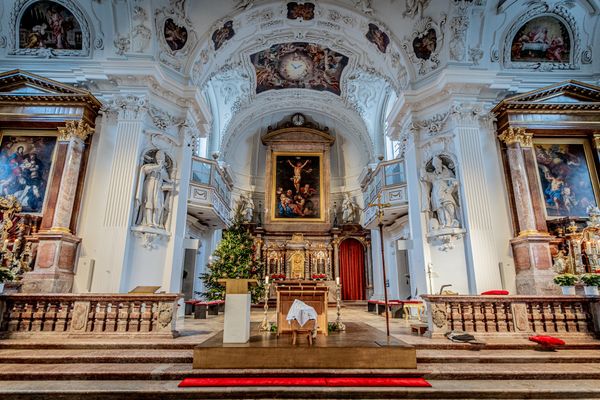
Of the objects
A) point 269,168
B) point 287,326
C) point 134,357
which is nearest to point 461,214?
point 287,326

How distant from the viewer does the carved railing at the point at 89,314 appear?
5848mm

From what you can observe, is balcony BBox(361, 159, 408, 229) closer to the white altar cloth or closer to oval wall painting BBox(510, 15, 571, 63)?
oval wall painting BBox(510, 15, 571, 63)

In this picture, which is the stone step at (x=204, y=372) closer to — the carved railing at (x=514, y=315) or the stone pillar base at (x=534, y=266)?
the carved railing at (x=514, y=315)

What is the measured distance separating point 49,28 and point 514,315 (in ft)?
43.2

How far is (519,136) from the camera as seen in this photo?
8.90m

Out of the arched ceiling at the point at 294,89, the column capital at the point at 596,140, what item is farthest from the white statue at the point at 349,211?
the column capital at the point at 596,140

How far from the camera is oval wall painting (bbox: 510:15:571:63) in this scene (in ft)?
32.0

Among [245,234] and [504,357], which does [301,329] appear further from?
[245,234]

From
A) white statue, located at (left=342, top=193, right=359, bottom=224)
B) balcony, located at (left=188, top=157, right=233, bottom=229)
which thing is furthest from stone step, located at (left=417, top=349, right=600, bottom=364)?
white statue, located at (left=342, top=193, right=359, bottom=224)

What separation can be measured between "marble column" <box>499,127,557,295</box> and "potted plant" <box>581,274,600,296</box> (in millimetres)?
1428

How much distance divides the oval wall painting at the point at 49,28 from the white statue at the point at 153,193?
412 centimetres

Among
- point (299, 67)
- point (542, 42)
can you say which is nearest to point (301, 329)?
point (542, 42)

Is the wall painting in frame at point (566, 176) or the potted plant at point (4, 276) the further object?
the wall painting in frame at point (566, 176)

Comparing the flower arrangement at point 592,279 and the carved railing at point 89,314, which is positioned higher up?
the flower arrangement at point 592,279
